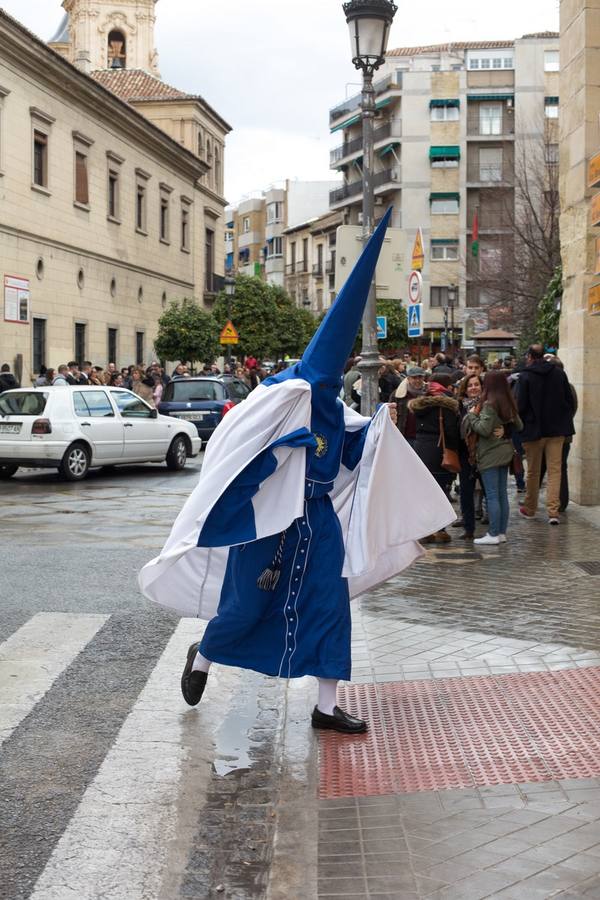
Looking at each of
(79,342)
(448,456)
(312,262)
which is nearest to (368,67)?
(448,456)

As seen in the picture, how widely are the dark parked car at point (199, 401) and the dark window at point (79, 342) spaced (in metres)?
12.4

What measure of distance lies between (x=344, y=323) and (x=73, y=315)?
33.2m

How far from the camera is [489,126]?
244 feet

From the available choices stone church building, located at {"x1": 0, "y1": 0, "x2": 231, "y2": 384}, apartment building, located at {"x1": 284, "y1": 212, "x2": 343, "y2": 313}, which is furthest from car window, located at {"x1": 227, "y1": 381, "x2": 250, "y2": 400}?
apartment building, located at {"x1": 284, "y1": 212, "x2": 343, "y2": 313}

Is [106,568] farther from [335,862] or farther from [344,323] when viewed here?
[335,862]

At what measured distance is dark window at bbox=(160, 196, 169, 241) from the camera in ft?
159

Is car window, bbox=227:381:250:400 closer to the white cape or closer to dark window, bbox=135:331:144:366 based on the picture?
dark window, bbox=135:331:144:366

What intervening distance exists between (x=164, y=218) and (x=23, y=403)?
3162 cm

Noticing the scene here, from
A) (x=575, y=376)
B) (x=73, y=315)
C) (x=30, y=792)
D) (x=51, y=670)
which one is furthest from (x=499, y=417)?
(x=73, y=315)

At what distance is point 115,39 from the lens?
66438 millimetres

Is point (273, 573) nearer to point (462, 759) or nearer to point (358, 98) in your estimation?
point (462, 759)

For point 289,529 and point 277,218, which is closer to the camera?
point 289,529

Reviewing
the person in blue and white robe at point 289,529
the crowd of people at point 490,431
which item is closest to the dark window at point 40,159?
the crowd of people at point 490,431

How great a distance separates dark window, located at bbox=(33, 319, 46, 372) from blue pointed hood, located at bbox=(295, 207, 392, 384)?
29.9m
